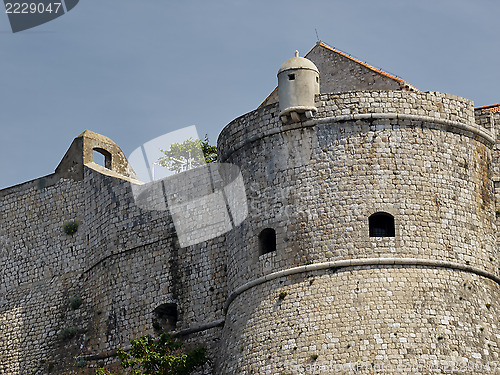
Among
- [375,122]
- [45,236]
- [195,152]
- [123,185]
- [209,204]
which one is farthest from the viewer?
[195,152]

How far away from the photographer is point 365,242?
2317 centimetres

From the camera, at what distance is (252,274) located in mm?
24219

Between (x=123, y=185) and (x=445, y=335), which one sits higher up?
(x=123, y=185)

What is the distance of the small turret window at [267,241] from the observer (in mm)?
24219

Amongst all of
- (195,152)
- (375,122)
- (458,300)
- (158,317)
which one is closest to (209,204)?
(158,317)

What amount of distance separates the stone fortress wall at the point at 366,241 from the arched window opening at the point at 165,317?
261 centimetres

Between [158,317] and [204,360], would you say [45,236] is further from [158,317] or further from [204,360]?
[204,360]

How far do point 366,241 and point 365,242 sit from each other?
1.1 inches

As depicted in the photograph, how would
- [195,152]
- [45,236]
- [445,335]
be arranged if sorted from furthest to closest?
[195,152]
[45,236]
[445,335]

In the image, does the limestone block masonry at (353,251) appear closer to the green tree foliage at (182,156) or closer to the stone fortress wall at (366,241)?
the stone fortress wall at (366,241)

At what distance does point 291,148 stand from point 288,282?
2778 mm

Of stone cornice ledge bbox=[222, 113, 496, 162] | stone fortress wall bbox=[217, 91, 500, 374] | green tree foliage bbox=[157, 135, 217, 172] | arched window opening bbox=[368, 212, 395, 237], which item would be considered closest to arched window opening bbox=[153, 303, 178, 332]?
stone fortress wall bbox=[217, 91, 500, 374]

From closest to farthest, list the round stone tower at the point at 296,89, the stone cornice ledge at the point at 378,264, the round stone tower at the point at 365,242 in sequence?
the round stone tower at the point at 365,242 → the stone cornice ledge at the point at 378,264 → the round stone tower at the point at 296,89

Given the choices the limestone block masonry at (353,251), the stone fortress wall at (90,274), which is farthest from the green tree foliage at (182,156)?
the limestone block masonry at (353,251)
